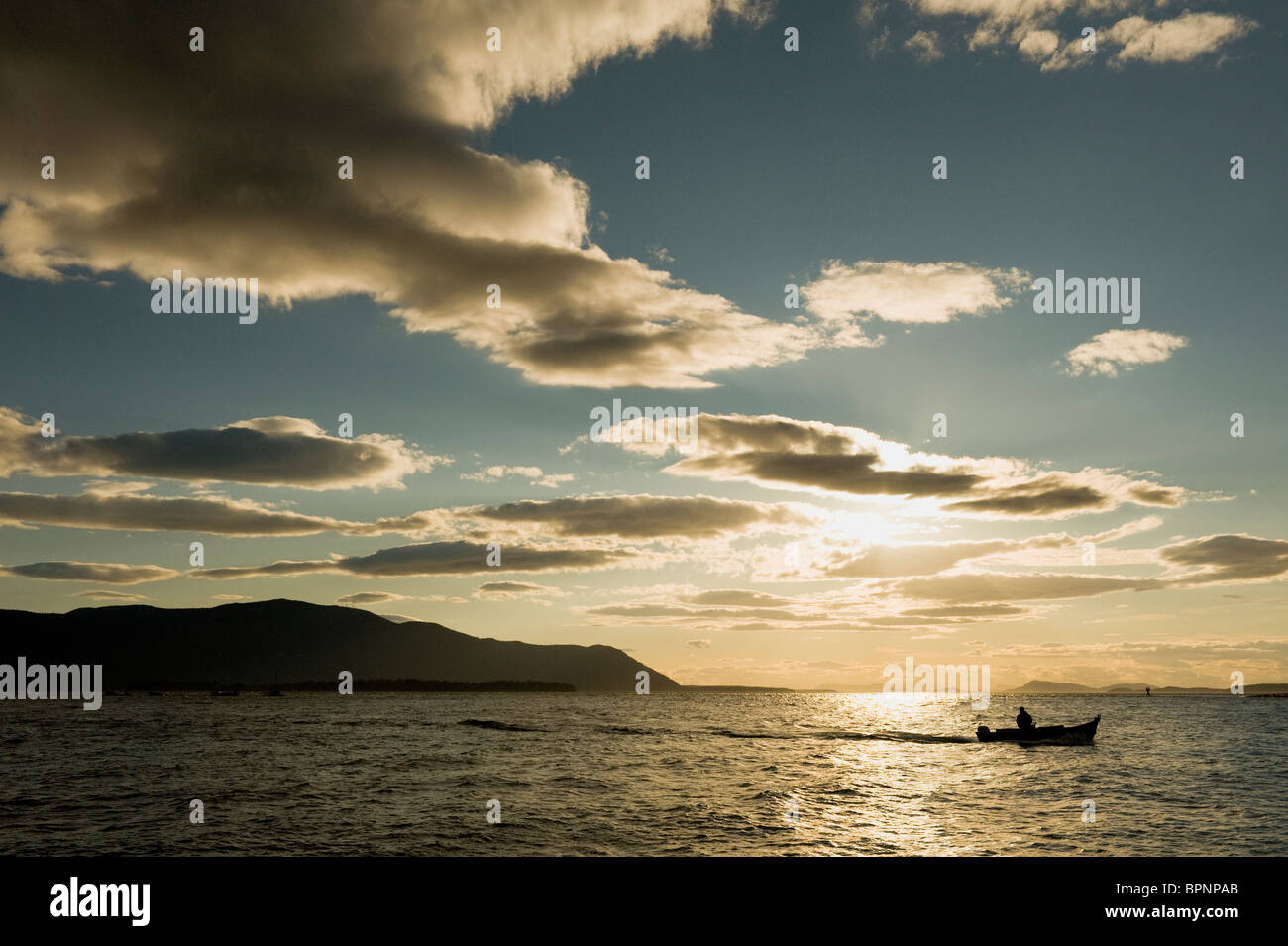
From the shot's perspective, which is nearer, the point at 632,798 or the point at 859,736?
the point at 632,798

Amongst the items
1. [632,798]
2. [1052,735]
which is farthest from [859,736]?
[632,798]

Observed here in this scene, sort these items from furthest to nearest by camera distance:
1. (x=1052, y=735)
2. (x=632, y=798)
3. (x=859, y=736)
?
(x=859, y=736), (x=1052, y=735), (x=632, y=798)

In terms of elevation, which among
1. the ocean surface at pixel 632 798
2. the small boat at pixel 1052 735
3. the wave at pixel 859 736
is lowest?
the wave at pixel 859 736

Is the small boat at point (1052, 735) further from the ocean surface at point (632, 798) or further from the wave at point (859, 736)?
the wave at point (859, 736)

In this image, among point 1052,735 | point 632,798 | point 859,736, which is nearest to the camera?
point 632,798

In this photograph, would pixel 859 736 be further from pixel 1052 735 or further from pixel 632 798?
pixel 632 798

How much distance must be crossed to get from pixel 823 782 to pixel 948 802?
10324 millimetres

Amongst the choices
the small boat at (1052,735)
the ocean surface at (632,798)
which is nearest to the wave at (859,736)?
the small boat at (1052,735)

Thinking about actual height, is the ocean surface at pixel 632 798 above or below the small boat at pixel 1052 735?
above

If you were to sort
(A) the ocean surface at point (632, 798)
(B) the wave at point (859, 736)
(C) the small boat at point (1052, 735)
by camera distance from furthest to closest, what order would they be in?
(B) the wave at point (859, 736)
(C) the small boat at point (1052, 735)
(A) the ocean surface at point (632, 798)

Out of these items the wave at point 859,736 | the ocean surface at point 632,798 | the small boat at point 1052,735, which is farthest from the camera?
the wave at point 859,736
